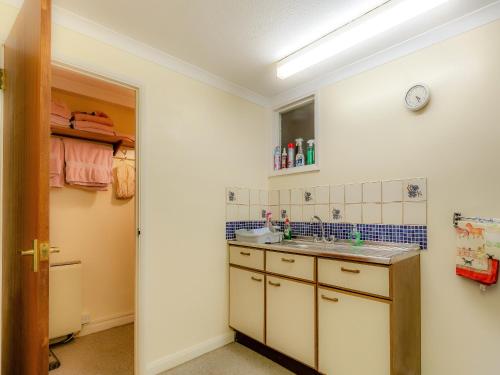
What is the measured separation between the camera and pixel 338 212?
241 cm

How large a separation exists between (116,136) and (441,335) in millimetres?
3089

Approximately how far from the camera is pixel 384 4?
65.1 inches

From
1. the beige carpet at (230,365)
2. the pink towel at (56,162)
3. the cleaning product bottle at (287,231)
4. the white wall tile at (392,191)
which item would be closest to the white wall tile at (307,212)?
the cleaning product bottle at (287,231)

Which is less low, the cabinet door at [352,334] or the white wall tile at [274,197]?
the white wall tile at [274,197]

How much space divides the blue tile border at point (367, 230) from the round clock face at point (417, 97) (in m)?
0.83

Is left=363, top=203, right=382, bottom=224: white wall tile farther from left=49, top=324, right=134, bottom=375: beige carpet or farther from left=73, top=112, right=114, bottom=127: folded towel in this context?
left=73, top=112, right=114, bottom=127: folded towel

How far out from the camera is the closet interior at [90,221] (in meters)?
2.50

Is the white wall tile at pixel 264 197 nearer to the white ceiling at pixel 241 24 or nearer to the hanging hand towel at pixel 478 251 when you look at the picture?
the white ceiling at pixel 241 24

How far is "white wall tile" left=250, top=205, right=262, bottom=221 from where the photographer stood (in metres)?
2.83

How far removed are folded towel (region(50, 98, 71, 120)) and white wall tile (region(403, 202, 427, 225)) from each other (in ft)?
9.59

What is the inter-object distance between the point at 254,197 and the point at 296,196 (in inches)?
16.8

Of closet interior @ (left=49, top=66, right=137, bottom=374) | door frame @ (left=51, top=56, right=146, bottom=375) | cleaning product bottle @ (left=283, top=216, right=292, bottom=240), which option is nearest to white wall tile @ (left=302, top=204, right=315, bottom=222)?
cleaning product bottle @ (left=283, top=216, right=292, bottom=240)

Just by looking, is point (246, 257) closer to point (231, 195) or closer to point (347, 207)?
point (231, 195)

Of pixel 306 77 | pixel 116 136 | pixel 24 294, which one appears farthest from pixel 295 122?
pixel 24 294
